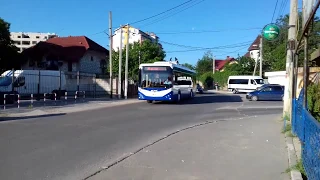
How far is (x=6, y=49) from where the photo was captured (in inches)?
1737

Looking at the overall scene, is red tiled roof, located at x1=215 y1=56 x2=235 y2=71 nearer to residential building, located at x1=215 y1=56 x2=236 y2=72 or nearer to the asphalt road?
residential building, located at x1=215 y1=56 x2=236 y2=72

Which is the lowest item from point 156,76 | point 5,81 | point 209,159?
point 209,159

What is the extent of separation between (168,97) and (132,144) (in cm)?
1656

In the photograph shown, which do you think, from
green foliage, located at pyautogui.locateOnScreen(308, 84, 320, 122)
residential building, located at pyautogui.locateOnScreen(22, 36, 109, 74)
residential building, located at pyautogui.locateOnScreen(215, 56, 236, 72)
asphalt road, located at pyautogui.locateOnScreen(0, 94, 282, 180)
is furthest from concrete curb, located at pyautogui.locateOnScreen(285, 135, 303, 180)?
residential building, located at pyautogui.locateOnScreen(215, 56, 236, 72)

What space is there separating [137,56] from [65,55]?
1010 cm

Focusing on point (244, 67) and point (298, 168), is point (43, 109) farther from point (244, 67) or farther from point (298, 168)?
point (244, 67)

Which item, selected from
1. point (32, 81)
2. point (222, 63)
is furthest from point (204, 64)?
point (32, 81)

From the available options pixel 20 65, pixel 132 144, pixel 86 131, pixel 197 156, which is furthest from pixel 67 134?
pixel 20 65

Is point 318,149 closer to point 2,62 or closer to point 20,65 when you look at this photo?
point 2,62

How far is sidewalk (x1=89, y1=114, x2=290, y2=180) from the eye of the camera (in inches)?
270

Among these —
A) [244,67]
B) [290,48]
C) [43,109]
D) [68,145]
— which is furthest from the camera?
[244,67]

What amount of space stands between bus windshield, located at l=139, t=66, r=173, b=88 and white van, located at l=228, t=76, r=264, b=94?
24.3 meters

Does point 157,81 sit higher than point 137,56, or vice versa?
point 137,56

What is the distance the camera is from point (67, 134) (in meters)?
11.6
